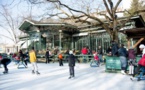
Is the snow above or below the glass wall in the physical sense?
below

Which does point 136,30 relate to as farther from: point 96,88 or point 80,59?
point 80,59

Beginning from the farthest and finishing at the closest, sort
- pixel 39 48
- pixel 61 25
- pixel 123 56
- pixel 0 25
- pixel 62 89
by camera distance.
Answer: pixel 0 25 → pixel 39 48 → pixel 61 25 → pixel 123 56 → pixel 62 89

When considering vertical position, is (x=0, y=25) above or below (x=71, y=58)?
above

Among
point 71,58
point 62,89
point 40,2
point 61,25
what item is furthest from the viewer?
point 61,25

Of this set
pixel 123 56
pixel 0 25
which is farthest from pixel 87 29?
pixel 0 25

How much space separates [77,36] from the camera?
25750 mm

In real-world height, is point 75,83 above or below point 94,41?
below

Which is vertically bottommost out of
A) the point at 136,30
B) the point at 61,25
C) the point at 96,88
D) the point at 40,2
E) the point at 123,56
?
the point at 96,88

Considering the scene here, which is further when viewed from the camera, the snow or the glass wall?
the glass wall

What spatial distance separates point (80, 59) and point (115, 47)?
849cm

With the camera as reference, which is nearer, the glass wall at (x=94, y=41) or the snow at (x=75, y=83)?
the snow at (x=75, y=83)

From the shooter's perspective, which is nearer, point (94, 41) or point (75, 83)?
point (75, 83)

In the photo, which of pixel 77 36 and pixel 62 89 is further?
pixel 77 36

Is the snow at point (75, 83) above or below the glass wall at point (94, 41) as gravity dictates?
below
